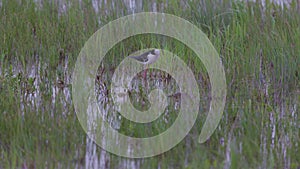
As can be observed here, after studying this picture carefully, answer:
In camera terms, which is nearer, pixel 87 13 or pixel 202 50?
pixel 202 50

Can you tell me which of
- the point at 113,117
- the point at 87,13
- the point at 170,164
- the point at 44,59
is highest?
the point at 87,13

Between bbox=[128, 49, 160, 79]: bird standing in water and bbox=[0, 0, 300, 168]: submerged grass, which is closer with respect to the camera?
bbox=[0, 0, 300, 168]: submerged grass

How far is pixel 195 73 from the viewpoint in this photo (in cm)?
503

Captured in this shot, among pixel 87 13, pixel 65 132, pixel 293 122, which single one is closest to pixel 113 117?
pixel 65 132

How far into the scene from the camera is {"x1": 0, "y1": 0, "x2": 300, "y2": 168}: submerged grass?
3.66 m

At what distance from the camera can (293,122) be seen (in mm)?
4090

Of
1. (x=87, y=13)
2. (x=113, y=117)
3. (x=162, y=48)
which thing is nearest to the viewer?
(x=113, y=117)

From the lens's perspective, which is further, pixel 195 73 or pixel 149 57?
pixel 195 73

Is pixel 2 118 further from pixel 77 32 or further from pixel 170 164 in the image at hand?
pixel 77 32

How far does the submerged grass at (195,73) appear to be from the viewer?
144 inches

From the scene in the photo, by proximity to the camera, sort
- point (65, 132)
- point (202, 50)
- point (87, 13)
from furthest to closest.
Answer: point (87, 13) < point (202, 50) < point (65, 132)

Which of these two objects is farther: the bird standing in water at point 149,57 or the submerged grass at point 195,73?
the bird standing in water at point 149,57

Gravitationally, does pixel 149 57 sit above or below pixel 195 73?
above

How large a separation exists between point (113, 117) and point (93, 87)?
576 millimetres
